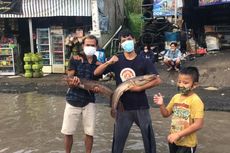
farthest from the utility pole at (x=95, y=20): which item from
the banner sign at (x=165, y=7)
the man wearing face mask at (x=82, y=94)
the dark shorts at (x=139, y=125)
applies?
the dark shorts at (x=139, y=125)

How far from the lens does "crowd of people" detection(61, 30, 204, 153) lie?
4.50m

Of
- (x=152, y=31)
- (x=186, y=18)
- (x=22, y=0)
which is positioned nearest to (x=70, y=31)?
(x=22, y=0)

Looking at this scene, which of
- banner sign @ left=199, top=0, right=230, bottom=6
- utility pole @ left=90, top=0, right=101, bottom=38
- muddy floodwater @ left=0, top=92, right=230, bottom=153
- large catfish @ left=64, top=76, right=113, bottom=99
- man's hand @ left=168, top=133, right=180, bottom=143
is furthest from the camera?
banner sign @ left=199, top=0, right=230, bottom=6

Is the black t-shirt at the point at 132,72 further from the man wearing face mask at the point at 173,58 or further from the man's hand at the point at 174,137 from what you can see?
the man wearing face mask at the point at 173,58

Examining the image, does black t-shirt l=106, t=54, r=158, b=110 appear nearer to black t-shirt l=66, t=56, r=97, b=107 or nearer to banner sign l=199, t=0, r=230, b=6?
black t-shirt l=66, t=56, r=97, b=107

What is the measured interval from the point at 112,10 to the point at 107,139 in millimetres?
13127

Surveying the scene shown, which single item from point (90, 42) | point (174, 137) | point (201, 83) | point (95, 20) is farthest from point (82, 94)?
point (95, 20)

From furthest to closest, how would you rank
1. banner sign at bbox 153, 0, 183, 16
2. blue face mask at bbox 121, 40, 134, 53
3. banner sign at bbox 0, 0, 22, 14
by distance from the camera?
banner sign at bbox 153, 0, 183, 16 < banner sign at bbox 0, 0, 22, 14 < blue face mask at bbox 121, 40, 134, 53

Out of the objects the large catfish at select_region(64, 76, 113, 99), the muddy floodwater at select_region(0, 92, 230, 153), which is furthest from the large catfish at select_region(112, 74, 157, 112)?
the muddy floodwater at select_region(0, 92, 230, 153)

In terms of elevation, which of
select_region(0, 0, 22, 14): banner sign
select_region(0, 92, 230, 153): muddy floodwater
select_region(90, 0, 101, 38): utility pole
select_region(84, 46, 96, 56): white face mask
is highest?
select_region(0, 0, 22, 14): banner sign

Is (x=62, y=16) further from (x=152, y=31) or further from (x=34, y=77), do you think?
(x=152, y=31)

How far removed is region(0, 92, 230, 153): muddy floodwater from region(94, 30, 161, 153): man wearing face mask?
1798 millimetres

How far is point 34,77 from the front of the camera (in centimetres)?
1700

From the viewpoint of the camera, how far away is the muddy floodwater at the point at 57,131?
24.5ft
